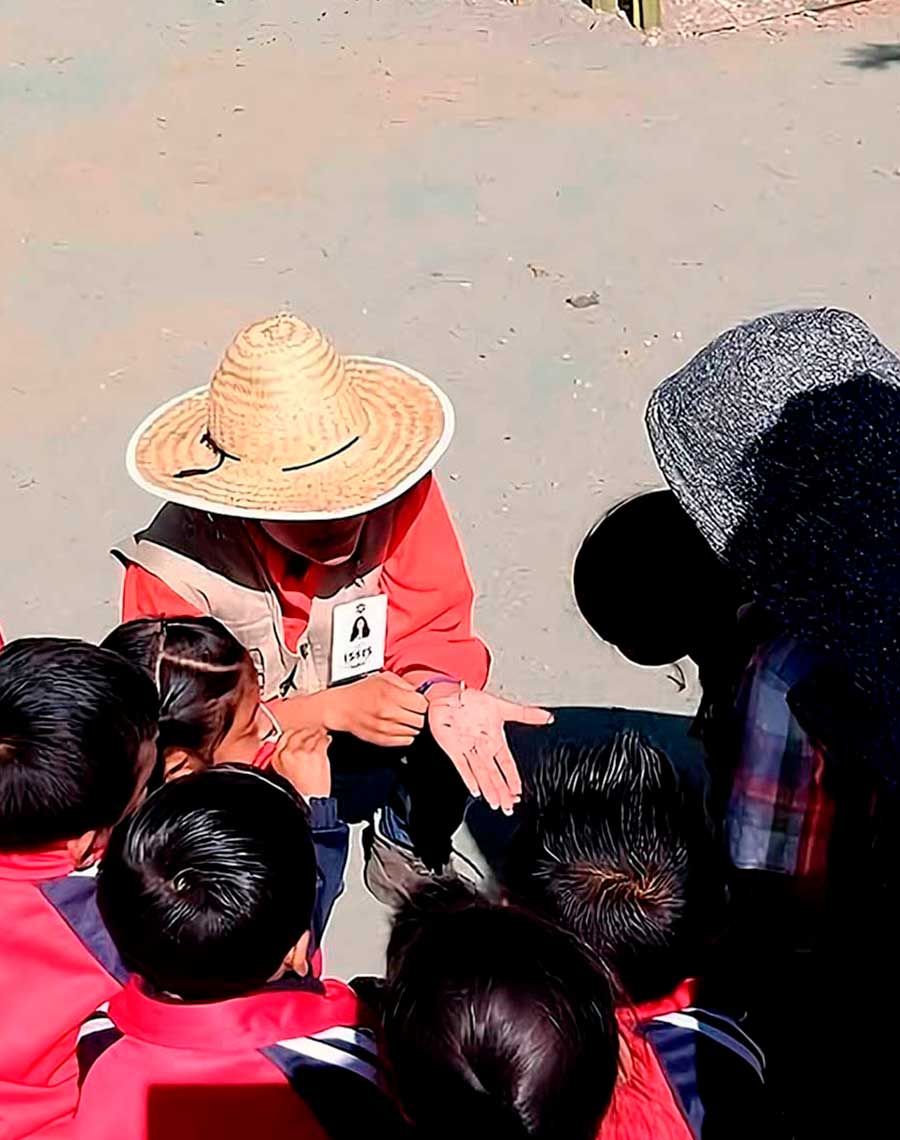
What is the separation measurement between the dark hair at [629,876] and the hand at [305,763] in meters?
0.37

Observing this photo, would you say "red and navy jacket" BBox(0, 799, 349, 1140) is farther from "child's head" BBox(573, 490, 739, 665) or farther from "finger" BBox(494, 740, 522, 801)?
"child's head" BBox(573, 490, 739, 665)

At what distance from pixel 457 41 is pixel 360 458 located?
13.7ft

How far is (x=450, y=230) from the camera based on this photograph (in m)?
4.68

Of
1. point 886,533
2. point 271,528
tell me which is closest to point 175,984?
point 271,528

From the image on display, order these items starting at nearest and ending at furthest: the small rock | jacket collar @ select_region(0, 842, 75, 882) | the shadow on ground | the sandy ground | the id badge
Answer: jacket collar @ select_region(0, 842, 75, 882) < the id badge < the sandy ground < the small rock < the shadow on ground

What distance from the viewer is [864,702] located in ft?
5.65

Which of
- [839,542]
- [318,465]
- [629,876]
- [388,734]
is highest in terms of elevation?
Answer: [839,542]

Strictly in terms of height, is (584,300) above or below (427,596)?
below

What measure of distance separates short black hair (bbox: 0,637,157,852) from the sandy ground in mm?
856

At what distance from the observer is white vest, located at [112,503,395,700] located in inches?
90.0

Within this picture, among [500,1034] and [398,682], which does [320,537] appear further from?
[500,1034]

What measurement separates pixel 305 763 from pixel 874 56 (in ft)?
14.1

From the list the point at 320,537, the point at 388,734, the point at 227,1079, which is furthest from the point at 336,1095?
the point at 320,537

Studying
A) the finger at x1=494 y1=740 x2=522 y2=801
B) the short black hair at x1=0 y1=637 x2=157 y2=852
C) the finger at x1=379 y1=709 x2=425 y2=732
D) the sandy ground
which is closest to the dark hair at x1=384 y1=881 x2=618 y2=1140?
the short black hair at x1=0 y1=637 x2=157 y2=852
